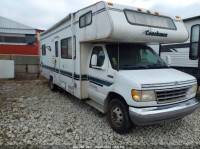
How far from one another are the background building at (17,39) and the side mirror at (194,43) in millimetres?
12686

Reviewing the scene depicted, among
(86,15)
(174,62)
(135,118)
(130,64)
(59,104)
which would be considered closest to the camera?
(135,118)

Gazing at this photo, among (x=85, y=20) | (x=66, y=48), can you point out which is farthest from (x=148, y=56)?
(x=66, y=48)

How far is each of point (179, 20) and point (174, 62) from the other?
243cm

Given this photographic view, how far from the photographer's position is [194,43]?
5.91 m

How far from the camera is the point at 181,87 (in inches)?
134

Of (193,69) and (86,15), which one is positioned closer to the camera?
(86,15)

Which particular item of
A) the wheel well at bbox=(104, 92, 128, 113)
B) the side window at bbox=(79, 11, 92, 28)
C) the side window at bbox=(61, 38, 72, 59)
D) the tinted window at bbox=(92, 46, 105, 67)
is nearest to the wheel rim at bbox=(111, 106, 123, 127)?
the wheel well at bbox=(104, 92, 128, 113)

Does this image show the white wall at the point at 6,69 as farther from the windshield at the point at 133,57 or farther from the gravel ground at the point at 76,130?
the windshield at the point at 133,57

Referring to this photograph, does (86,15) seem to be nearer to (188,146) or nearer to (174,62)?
(188,146)

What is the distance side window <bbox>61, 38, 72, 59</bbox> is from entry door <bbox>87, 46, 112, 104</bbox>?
1.10 metres

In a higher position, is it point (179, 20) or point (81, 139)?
point (179, 20)

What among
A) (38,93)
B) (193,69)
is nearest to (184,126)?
(193,69)

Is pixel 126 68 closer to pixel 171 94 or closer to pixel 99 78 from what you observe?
pixel 99 78

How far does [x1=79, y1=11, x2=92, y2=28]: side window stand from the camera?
4100 millimetres
